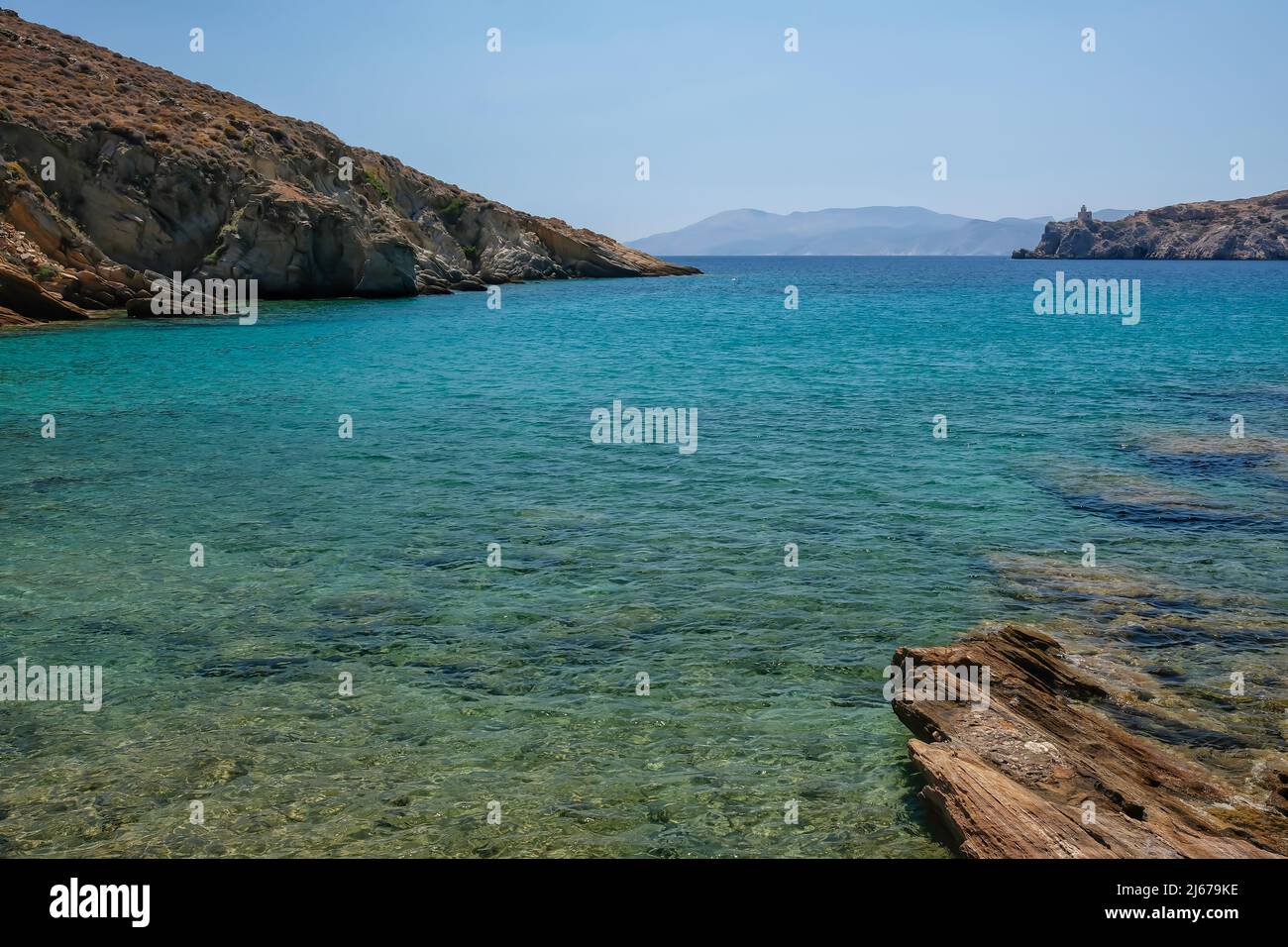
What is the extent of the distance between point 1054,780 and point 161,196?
6961 cm

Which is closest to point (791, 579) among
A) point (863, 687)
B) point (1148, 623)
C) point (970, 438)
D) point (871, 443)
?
point (863, 687)

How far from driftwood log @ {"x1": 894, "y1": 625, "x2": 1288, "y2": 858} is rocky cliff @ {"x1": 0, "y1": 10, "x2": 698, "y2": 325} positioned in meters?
51.3

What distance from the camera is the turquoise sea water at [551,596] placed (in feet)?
27.0

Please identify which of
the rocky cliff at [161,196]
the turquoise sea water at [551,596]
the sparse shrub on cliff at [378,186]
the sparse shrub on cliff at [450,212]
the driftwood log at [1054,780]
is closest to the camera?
the driftwood log at [1054,780]

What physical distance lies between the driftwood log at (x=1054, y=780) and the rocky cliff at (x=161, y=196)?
51.3 m

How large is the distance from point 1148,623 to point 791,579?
4.51m

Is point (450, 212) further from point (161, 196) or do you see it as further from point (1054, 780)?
point (1054, 780)

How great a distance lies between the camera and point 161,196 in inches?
2525

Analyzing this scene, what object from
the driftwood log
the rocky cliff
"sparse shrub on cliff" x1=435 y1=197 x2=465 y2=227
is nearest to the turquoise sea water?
the driftwood log

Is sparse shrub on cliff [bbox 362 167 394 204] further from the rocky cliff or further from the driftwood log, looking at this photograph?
the driftwood log

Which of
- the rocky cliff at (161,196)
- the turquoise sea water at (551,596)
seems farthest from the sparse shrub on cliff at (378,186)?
the turquoise sea water at (551,596)

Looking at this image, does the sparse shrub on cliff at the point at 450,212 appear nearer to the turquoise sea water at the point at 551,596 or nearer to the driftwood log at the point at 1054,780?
the turquoise sea water at the point at 551,596

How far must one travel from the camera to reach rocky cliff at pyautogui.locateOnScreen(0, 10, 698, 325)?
179 feet

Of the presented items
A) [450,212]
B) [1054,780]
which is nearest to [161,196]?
[450,212]
